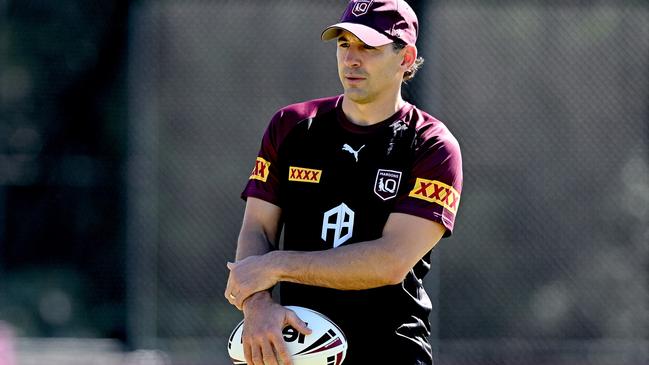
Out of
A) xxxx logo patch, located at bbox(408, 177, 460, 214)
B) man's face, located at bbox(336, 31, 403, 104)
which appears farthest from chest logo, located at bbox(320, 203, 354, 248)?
man's face, located at bbox(336, 31, 403, 104)

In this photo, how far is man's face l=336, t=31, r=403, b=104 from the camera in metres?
3.10

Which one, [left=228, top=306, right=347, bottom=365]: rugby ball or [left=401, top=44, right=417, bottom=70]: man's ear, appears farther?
[left=401, top=44, right=417, bottom=70]: man's ear

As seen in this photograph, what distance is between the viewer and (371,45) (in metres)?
3.05

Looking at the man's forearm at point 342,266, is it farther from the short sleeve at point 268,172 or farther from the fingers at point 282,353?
the short sleeve at point 268,172

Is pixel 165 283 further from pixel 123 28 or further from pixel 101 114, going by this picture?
pixel 123 28

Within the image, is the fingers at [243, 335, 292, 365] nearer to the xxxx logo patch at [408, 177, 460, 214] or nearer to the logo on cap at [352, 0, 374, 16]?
the xxxx logo patch at [408, 177, 460, 214]

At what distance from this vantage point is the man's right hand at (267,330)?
9.53 feet

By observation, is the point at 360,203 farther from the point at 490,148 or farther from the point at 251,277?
the point at 490,148

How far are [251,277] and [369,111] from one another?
2.10ft

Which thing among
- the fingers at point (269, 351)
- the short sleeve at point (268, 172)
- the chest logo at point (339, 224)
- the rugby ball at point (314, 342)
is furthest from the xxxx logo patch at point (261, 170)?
the fingers at point (269, 351)

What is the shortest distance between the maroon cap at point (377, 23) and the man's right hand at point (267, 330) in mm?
834

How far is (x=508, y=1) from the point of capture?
7.39 m

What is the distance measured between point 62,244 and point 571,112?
3.79 metres

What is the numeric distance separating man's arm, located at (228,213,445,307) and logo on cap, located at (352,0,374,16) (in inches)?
26.1
